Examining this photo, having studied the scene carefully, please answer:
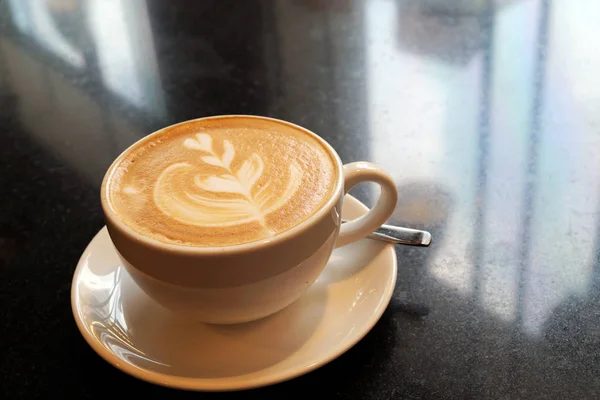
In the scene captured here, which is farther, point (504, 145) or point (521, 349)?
point (504, 145)

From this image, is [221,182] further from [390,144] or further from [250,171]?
[390,144]

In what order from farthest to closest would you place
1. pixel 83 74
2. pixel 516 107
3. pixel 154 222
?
pixel 83 74 < pixel 516 107 < pixel 154 222

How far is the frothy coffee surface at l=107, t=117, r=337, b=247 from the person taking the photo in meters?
0.50

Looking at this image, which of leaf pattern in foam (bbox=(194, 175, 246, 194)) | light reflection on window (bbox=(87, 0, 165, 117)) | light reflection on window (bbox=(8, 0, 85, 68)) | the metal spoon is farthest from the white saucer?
light reflection on window (bbox=(8, 0, 85, 68))

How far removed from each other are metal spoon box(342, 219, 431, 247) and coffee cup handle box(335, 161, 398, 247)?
30mm

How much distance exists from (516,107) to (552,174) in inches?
5.9

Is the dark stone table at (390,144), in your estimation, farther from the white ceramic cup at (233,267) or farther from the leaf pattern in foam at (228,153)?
the leaf pattern in foam at (228,153)

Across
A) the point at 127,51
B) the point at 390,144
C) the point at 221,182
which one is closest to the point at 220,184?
the point at 221,182

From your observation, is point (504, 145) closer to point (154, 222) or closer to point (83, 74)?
point (154, 222)

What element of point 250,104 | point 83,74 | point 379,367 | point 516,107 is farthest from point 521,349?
point 83,74

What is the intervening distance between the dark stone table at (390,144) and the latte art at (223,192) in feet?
0.45

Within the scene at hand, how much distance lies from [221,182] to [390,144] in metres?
0.32

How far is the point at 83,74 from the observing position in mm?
1033

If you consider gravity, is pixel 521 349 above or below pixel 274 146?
below
